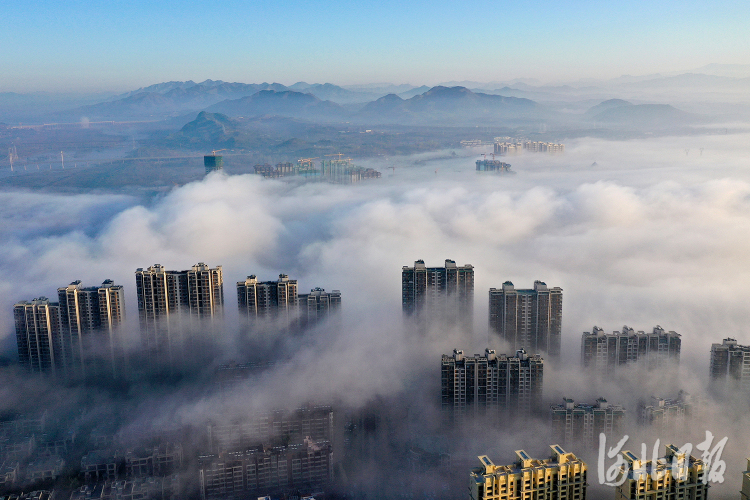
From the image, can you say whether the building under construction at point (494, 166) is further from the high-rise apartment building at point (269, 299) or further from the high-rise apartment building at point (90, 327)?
the high-rise apartment building at point (90, 327)

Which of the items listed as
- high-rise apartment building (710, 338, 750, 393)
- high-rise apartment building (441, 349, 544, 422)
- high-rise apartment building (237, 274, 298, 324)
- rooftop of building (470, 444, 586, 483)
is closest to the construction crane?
high-rise apartment building (237, 274, 298, 324)

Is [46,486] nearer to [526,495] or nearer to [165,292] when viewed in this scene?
[165,292]

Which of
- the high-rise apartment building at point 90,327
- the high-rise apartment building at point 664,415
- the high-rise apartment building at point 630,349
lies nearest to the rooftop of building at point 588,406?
the high-rise apartment building at point 664,415

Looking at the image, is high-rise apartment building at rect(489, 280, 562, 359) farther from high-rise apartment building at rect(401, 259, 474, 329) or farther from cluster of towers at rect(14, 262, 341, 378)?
cluster of towers at rect(14, 262, 341, 378)

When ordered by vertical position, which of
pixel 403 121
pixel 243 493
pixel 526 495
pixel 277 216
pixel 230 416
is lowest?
pixel 243 493

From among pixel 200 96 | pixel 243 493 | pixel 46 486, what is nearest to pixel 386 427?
pixel 243 493

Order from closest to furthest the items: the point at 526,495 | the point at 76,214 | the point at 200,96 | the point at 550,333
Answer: the point at 526,495, the point at 550,333, the point at 76,214, the point at 200,96

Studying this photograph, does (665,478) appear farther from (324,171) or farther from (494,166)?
(324,171)
